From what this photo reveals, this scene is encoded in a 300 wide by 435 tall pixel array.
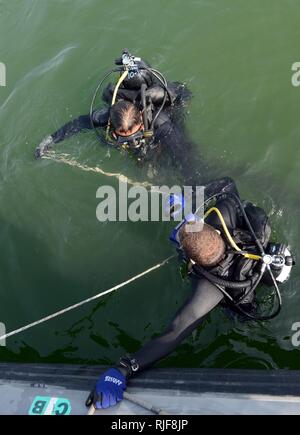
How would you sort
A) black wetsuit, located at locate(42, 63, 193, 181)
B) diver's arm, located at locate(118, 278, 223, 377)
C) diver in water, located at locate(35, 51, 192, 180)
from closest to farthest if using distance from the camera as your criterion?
1. diver's arm, located at locate(118, 278, 223, 377)
2. diver in water, located at locate(35, 51, 192, 180)
3. black wetsuit, located at locate(42, 63, 193, 181)

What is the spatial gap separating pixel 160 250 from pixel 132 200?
79 centimetres

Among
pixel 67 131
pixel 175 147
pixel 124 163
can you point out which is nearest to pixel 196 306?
pixel 175 147

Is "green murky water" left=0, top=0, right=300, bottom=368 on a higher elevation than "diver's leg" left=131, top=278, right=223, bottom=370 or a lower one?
higher

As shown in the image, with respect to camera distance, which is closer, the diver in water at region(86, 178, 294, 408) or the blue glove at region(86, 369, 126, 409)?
the blue glove at region(86, 369, 126, 409)

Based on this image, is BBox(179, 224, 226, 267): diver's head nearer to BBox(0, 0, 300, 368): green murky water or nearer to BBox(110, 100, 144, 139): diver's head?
BBox(0, 0, 300, 368): green murky water

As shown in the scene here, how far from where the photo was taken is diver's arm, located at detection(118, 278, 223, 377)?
352 cm

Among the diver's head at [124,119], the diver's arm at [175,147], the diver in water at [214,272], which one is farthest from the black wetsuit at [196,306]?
the diver's arm at [175,147]

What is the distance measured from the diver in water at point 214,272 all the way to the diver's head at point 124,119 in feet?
4.69

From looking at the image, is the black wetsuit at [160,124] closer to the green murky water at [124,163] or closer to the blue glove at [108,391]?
the green murky water at [124,163]

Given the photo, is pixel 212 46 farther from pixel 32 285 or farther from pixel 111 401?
pixel 111 401

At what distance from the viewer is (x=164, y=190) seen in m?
5.48

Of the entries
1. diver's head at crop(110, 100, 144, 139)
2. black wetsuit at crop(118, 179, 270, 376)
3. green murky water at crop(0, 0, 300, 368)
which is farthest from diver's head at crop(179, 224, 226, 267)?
diver's head at crop(110, 100, 144, 139)

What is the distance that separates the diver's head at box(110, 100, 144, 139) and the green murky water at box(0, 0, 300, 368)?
96 cm
